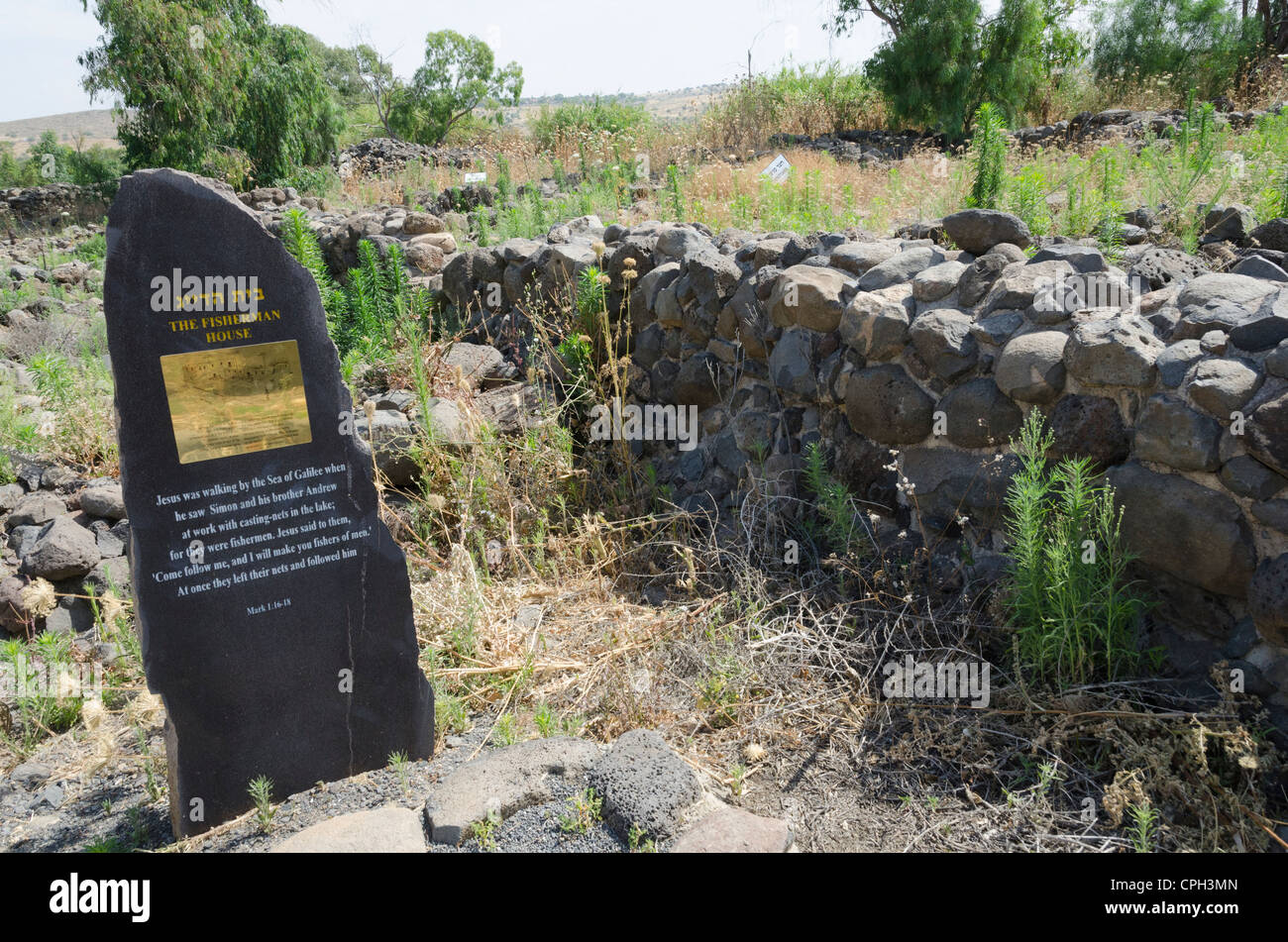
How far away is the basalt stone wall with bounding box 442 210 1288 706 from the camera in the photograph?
2811mm

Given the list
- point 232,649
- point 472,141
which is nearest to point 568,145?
point 472,141

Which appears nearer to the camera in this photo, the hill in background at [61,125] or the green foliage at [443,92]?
the green foliage at [443,92]

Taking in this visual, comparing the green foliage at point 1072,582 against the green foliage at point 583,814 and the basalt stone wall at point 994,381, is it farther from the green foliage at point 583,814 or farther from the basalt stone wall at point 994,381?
the green foliage at point 583,814

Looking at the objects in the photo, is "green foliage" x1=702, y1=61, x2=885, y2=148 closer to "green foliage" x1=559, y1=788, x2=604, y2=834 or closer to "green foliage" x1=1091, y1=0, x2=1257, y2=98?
"green foliage" x1=1091, y1=0, x2=1257, y2=98

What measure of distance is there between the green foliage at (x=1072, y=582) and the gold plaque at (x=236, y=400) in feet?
7.92

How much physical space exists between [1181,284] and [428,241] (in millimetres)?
7264

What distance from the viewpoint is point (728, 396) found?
16.6 ft

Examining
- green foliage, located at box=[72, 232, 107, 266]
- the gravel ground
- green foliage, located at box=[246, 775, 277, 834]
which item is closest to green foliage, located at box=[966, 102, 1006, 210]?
the gravel ground

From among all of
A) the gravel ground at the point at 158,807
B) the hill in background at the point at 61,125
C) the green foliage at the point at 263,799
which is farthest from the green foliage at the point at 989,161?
the hill in background at the point at 61,125

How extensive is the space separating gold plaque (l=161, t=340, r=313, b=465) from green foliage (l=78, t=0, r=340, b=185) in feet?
51.1

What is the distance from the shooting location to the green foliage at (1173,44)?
13.7 metres

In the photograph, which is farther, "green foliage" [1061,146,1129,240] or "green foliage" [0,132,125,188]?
"green foliage" [0,132,125,188]

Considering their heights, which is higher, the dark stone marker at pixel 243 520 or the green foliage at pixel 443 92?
the green foliage at pixel 443 92

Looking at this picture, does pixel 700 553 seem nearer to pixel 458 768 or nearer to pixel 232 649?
pixel 458 768
